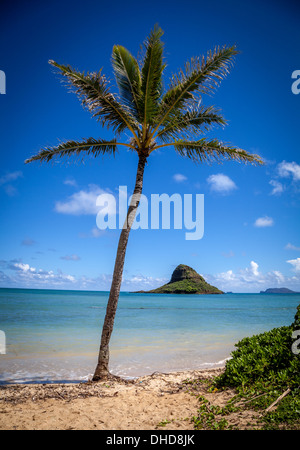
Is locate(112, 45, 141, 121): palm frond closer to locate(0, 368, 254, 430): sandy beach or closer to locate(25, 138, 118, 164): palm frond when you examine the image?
locate(25, 138, 118, 164): palm frond

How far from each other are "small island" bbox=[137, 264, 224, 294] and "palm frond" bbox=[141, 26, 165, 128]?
344 ft

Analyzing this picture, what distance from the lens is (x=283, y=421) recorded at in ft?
11.4

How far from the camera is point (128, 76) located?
7.11 metres

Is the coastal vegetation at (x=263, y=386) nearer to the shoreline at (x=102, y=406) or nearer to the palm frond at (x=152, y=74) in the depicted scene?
the shoreline at (x=102, y=406)

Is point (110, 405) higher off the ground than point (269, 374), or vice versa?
point (269, 374)

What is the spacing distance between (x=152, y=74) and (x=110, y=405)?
7.40 meters

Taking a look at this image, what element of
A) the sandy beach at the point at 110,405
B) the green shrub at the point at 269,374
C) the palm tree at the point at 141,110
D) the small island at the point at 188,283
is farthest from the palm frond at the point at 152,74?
the small island at the point at 188,283

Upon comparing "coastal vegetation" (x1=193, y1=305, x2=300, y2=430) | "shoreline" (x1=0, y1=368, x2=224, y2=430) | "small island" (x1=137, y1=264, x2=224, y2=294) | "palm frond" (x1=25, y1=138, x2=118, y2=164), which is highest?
"palm frond" (x1=25, y1=138, x2=118, y2=164)

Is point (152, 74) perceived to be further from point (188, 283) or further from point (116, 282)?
point (188, 283)

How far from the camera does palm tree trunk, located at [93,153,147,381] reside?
259 inches

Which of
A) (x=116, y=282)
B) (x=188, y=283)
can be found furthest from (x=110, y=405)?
(x=188, y=283)

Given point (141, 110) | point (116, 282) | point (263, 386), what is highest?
point (141, 110)

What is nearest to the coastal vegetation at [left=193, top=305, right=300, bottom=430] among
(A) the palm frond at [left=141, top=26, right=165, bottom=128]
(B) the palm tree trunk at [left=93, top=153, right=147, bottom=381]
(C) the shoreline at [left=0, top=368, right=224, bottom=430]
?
(C) the shoreline at [left=0, top=368, right=224, bottom=430]
